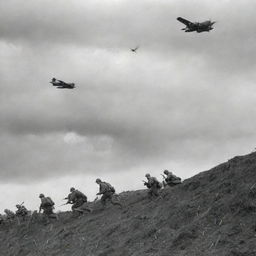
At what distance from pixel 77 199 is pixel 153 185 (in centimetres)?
625

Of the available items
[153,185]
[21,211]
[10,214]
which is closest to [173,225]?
[153,185]

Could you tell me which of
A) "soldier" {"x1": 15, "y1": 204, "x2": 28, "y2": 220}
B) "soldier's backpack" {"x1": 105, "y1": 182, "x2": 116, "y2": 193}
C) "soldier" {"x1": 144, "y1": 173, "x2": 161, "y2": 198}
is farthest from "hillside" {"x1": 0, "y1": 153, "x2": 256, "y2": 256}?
"soldier" {"x1": 15, "y1": 204, "x2": 28, "y2": 220}

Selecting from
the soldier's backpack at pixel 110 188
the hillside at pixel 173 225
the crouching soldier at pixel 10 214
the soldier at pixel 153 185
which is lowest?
the hillside at pixel 173 225

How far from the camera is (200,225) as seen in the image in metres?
25.9

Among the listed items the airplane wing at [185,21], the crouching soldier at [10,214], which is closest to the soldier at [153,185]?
the airplane wing at [185,21]

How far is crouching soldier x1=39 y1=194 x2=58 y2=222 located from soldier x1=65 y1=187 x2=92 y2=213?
141cm

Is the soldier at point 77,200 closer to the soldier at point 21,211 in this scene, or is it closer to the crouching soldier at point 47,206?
the crouching soldier at point 47,206

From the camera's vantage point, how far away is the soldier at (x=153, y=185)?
3299 cm

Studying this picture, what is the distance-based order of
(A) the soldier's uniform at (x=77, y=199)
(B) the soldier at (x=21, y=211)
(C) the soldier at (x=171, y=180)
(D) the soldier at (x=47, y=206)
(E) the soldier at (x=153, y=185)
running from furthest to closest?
(B) the soldier at (x=21, y=211) < (D) the soldier at (x=47, y=206) < (A) the soldier's uniform at (x=77, y=199) < (C) the soldier at (x=171, y=180) < (E) the soldier at (x=153, y=185)

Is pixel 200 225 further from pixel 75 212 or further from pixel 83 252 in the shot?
pixel 75 212

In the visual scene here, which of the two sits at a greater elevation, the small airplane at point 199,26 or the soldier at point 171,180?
the small airplane at point 199,26

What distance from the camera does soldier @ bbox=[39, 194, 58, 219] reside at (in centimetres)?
3842

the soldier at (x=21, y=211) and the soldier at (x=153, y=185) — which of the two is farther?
the soldier at (x=21, y=211)

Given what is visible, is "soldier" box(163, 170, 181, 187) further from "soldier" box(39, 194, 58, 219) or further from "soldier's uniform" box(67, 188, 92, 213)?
"soldier" box(39, 194, 58, 219)
